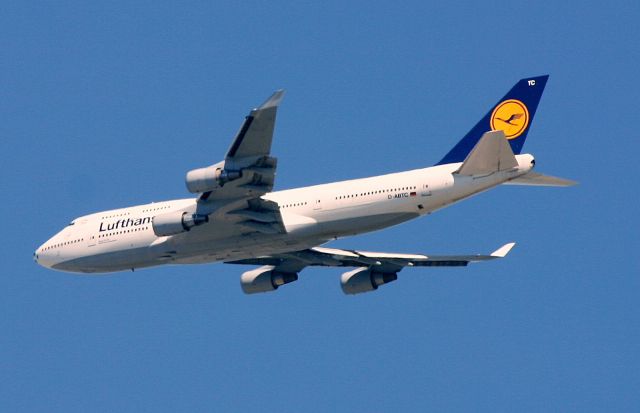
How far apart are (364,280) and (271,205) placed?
9048 millimetres

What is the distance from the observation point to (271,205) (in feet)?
167

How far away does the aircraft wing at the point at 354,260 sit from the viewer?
57531 millimetres

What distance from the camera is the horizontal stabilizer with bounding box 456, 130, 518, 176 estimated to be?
47781 mm

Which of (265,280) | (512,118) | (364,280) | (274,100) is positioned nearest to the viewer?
(274,100)

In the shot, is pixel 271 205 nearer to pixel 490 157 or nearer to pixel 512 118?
pixel 490 157

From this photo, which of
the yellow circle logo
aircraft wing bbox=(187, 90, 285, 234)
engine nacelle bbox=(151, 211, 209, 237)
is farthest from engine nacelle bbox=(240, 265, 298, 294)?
the yellow circle logo

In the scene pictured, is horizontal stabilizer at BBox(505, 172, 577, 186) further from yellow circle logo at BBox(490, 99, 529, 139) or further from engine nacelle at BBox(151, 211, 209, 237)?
engine nacelle at BBox(151, 211, 209, 237)

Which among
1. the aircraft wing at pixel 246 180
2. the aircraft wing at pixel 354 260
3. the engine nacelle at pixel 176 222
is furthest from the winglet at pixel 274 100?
the aircraft wing at pixel 354 260

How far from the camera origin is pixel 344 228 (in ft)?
168

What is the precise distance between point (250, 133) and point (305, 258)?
1263cm

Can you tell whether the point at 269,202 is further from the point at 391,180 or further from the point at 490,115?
the point at 490,115

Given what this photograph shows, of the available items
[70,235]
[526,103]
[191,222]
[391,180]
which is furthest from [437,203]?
[70,235]

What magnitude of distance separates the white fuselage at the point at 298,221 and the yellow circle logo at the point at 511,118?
282cm

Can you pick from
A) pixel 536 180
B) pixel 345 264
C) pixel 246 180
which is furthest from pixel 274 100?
pixel 345 264
